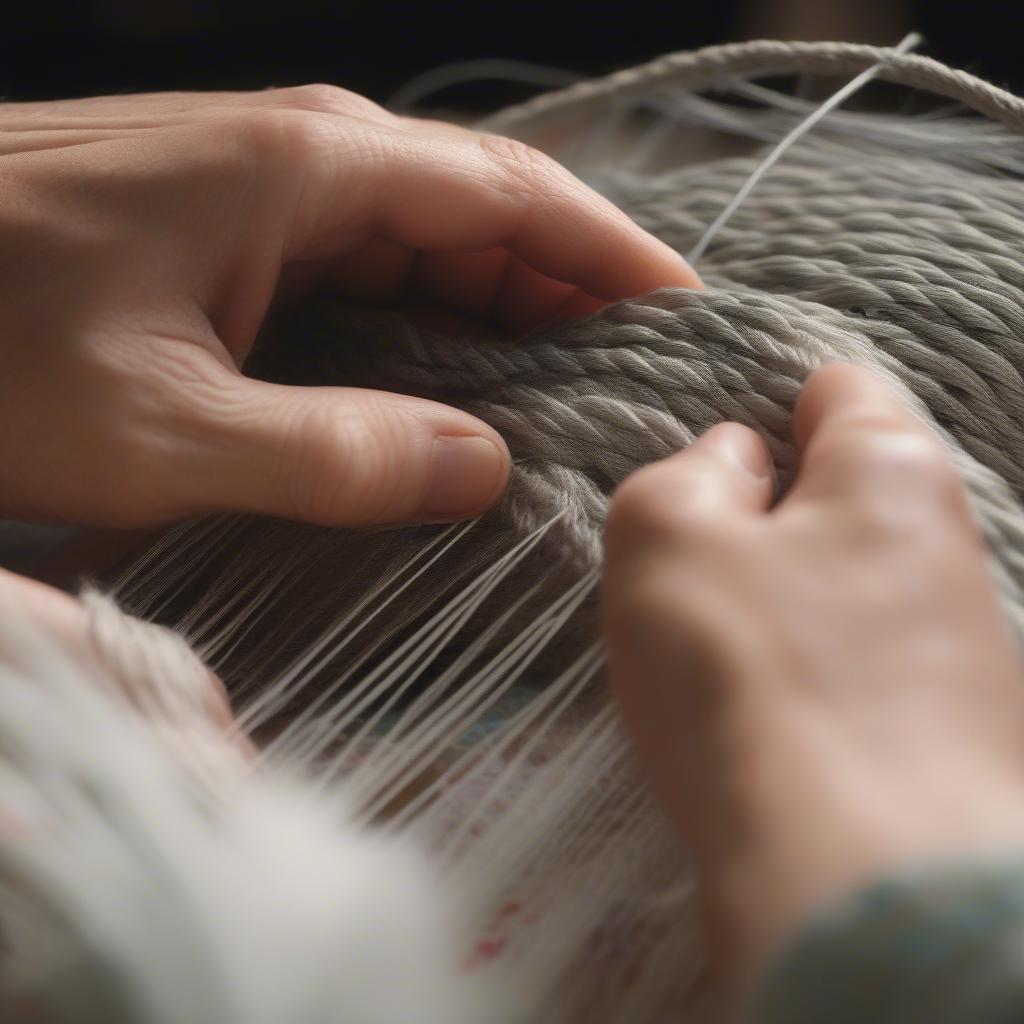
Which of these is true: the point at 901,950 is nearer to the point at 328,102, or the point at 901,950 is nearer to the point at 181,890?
the point at 181,890

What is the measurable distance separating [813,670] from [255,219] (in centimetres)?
40

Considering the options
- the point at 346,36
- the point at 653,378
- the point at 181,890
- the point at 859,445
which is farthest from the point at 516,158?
the point at 346,36

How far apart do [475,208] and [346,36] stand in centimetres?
122

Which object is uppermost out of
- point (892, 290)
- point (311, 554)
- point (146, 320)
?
point (892, 290)

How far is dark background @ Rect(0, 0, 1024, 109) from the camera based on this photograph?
5.10 ft

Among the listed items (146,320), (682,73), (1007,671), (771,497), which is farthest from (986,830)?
(682,73)

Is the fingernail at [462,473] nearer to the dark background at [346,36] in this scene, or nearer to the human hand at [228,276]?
the human hand at [228,276]

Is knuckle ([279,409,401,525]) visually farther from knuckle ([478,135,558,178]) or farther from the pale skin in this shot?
knuckle ([478,135,558,178])

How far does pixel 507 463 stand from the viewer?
0.56m

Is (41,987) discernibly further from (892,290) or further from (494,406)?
(892,290)

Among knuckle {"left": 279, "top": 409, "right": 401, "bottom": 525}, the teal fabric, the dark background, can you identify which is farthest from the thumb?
the dark background

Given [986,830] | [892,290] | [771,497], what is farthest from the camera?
[892,290]

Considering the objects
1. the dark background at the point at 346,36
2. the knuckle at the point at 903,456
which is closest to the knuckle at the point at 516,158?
the knuckle at the point at 903,456

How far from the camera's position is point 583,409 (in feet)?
1.84
